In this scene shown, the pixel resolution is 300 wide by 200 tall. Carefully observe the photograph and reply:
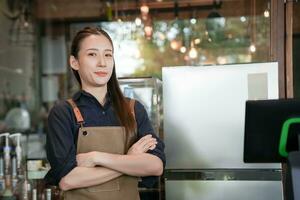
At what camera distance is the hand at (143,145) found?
1562 mm

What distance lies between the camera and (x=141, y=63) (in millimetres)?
6324

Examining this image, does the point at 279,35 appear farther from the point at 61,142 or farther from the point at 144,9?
the point at 144,9

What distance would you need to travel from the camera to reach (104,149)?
1573 millimetres

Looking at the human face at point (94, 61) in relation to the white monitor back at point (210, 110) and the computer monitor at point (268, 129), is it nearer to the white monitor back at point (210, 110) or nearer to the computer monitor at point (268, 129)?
the computer monitor at point (268, 129)

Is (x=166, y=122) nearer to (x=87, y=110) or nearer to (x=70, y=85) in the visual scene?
(x=87, y=110)

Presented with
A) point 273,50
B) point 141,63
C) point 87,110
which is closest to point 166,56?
point 141,63

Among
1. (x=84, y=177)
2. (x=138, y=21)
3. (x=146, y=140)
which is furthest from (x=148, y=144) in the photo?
(x=138, y=21)

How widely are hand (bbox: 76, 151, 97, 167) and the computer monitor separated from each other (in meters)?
0.53

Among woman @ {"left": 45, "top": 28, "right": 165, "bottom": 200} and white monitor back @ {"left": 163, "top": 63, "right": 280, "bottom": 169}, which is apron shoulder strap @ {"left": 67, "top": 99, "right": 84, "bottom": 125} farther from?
white monitor back @ {"left": 163, "top": 63, "right": 280, "bottom": 169}

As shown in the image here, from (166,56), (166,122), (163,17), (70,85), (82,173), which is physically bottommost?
(82,173)

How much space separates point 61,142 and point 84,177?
147 mm

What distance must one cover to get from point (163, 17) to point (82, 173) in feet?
15.1

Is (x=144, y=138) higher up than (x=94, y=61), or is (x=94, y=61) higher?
(x=94, y=61)

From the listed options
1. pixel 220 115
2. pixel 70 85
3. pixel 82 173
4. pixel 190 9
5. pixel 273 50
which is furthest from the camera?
pixel 70 85
